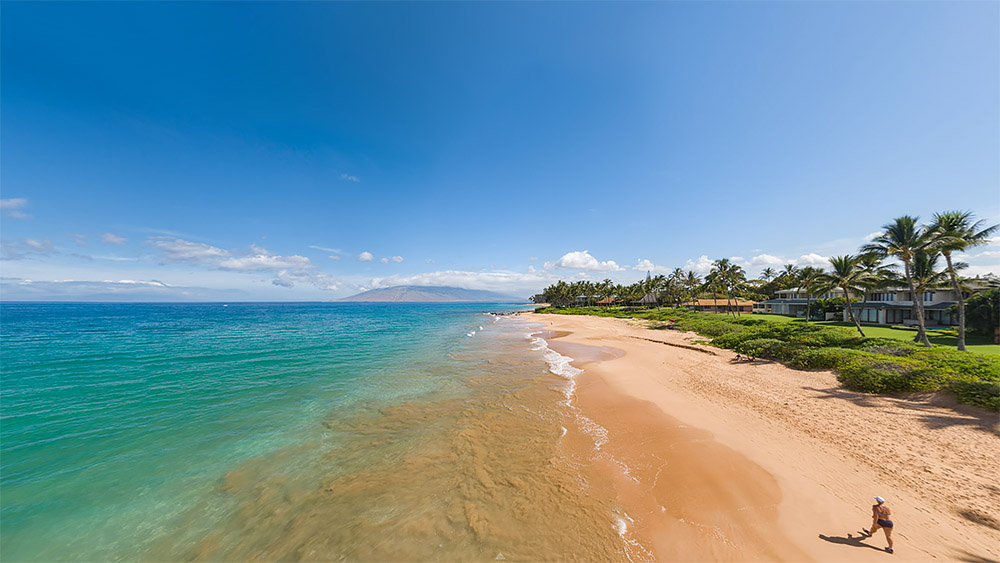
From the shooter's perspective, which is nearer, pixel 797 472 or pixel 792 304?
pixel 797 472

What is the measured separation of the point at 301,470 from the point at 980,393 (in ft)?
81.1

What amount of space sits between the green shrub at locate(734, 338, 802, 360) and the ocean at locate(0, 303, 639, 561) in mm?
15581

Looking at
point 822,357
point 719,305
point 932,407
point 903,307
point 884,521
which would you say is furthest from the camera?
point 719,305

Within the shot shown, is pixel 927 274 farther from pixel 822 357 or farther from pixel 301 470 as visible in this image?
pixel 301 470

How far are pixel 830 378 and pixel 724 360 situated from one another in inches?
270

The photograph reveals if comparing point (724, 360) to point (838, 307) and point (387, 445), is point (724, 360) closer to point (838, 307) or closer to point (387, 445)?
point (387, 445)

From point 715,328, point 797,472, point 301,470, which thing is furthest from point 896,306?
point 301,470

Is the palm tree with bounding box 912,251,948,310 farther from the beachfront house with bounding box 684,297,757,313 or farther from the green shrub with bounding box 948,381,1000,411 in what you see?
the beachfront house with bounding box 684,297,757,313

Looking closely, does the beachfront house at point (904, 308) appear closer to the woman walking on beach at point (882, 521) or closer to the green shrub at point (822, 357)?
the green shrub at point (822, 357)

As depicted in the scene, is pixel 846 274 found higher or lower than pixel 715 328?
higher

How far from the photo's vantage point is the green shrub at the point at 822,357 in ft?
58.6

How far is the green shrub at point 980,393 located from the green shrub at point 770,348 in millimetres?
8718

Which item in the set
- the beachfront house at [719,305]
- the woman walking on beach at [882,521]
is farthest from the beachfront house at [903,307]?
the woman walking on beach at [882,521]

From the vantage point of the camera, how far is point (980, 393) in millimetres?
11781
